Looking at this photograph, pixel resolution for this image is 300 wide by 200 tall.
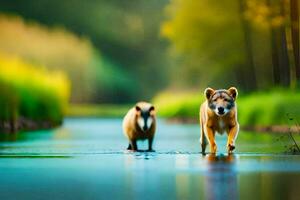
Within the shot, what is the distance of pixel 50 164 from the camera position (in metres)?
11.8

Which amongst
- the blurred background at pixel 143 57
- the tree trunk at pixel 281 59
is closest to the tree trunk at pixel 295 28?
the blurred background at pixel 143 57

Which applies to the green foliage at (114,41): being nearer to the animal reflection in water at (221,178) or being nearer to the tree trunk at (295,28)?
the tree trunk at (295,28)

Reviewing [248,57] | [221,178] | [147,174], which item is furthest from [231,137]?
[248,57]

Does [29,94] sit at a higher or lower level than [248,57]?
lower

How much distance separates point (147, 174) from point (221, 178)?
0.86 m

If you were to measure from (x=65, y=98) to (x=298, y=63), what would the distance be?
784cm

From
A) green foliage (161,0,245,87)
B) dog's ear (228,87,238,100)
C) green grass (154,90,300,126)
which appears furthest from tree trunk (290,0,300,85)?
dog's ear (228,87,238,100)

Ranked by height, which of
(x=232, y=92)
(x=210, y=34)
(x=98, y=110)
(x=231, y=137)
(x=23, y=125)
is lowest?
(x=231, y=137)

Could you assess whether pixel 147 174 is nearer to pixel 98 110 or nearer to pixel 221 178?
A: pixel 221 178

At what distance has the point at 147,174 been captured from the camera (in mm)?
9938

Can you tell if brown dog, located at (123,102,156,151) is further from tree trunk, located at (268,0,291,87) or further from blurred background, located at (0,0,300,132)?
tree trunk, located at (268,0,291,87)

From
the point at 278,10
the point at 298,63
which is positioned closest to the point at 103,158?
the point at 298,63

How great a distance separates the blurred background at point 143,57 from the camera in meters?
25.4

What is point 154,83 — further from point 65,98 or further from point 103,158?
point 103,158
